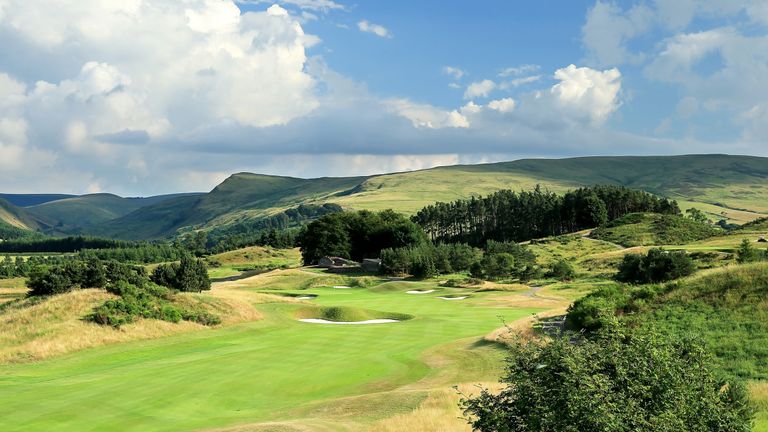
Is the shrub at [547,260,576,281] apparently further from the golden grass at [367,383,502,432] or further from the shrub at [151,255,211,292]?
the golden grass at [367,383,502,432]

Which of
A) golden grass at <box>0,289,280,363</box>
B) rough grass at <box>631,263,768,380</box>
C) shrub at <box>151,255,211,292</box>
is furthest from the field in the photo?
shrub at <box>151,255,211,292</box>

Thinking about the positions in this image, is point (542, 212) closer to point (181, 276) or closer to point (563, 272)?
point (563, 272)

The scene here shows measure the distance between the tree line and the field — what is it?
121 m

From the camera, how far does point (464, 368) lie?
3409cm

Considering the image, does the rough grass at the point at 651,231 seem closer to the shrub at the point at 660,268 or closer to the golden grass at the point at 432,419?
the shrub at the point at 660,268

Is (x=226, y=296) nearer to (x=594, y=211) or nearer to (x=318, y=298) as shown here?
(x=318, y=298)

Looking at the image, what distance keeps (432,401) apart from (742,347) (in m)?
15.2

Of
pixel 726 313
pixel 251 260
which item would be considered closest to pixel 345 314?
pixel 726 313

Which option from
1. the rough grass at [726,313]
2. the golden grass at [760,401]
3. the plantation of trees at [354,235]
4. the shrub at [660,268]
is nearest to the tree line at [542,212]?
the plantation of trees at [354,235]

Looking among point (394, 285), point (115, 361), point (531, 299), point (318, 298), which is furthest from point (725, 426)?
point (394, 285)

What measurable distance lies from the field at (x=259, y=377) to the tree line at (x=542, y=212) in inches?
4749

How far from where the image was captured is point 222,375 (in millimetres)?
32562

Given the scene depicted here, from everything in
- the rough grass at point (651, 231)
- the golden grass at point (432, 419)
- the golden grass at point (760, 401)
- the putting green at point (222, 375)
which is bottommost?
the rough grass at point (651, 231)

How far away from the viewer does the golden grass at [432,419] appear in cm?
2081
